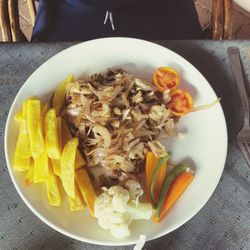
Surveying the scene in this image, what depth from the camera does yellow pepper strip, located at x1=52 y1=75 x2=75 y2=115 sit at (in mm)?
1115

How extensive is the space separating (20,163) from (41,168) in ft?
0.18

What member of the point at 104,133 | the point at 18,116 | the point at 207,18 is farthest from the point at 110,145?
the point at 207,18

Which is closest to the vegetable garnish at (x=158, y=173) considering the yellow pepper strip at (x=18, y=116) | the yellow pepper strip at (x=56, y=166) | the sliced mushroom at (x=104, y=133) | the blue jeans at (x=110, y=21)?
the sliced mushroom at (x=104, y=133)

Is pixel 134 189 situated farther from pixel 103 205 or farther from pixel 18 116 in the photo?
pixel 18 116

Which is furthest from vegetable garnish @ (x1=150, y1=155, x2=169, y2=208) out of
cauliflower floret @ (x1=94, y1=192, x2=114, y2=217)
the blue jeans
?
the blue jeans

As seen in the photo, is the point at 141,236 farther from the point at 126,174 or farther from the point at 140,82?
the point at 140,82

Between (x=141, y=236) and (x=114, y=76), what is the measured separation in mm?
443

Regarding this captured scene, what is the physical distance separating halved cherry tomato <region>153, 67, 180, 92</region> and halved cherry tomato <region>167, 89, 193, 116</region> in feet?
0.07

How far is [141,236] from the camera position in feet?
3.05

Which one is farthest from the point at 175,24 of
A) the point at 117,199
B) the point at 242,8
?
the point at 242,8

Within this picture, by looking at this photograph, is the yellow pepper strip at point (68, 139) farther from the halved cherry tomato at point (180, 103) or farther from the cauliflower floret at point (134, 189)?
the halved cherry tomato at point (180, 103)

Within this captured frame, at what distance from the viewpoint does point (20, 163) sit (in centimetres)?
99

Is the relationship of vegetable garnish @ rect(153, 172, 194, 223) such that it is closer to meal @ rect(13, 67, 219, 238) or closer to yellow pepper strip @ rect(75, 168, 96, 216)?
meal @ rect(13, 67, 219, 238)

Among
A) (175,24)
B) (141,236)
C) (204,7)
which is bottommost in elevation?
(204,7)
